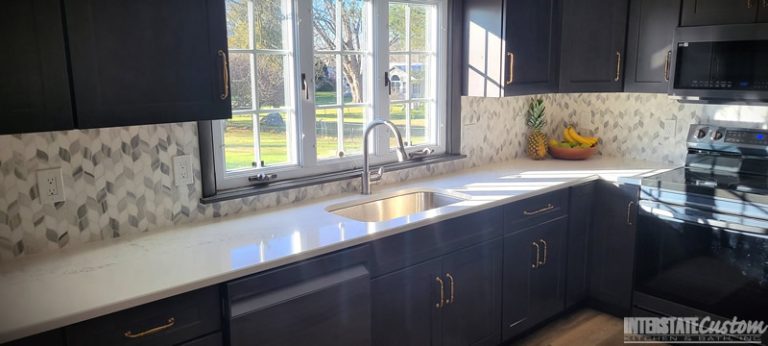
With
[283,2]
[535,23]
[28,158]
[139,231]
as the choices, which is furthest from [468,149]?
[28,158]

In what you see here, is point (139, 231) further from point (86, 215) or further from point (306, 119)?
point (306, 119)

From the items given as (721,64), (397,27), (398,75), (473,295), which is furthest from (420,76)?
(721,64)

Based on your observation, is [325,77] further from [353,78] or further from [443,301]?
[443,301]

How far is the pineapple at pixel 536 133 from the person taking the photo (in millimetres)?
3605

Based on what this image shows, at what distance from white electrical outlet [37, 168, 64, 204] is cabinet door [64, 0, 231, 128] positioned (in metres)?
0.36

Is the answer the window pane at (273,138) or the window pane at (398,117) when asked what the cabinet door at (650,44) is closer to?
the window pane at (398,117)

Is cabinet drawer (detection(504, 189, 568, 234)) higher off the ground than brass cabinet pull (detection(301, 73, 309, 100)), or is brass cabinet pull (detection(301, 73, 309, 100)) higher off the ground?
brass cabinet pull (detection(301, 73, 309, 100))

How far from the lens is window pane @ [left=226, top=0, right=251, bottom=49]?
228 centimetres

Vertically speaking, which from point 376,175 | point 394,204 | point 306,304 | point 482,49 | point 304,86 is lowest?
point 306,304

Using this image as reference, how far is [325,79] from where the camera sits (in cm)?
264

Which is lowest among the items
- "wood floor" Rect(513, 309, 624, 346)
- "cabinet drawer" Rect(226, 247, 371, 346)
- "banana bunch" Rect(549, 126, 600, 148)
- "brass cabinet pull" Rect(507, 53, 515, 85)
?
"wood floor" Rect(513, 309, 624, 346)

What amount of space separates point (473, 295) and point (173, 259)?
4.39 ft

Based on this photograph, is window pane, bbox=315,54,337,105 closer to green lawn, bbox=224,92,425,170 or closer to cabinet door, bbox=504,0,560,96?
green lawn, bbox=224,92,425,170

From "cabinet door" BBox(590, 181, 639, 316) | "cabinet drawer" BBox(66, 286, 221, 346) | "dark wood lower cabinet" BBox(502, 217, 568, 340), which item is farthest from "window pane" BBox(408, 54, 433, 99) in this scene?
"cabinet drawer" BBox(66, 286, 221, 346)
